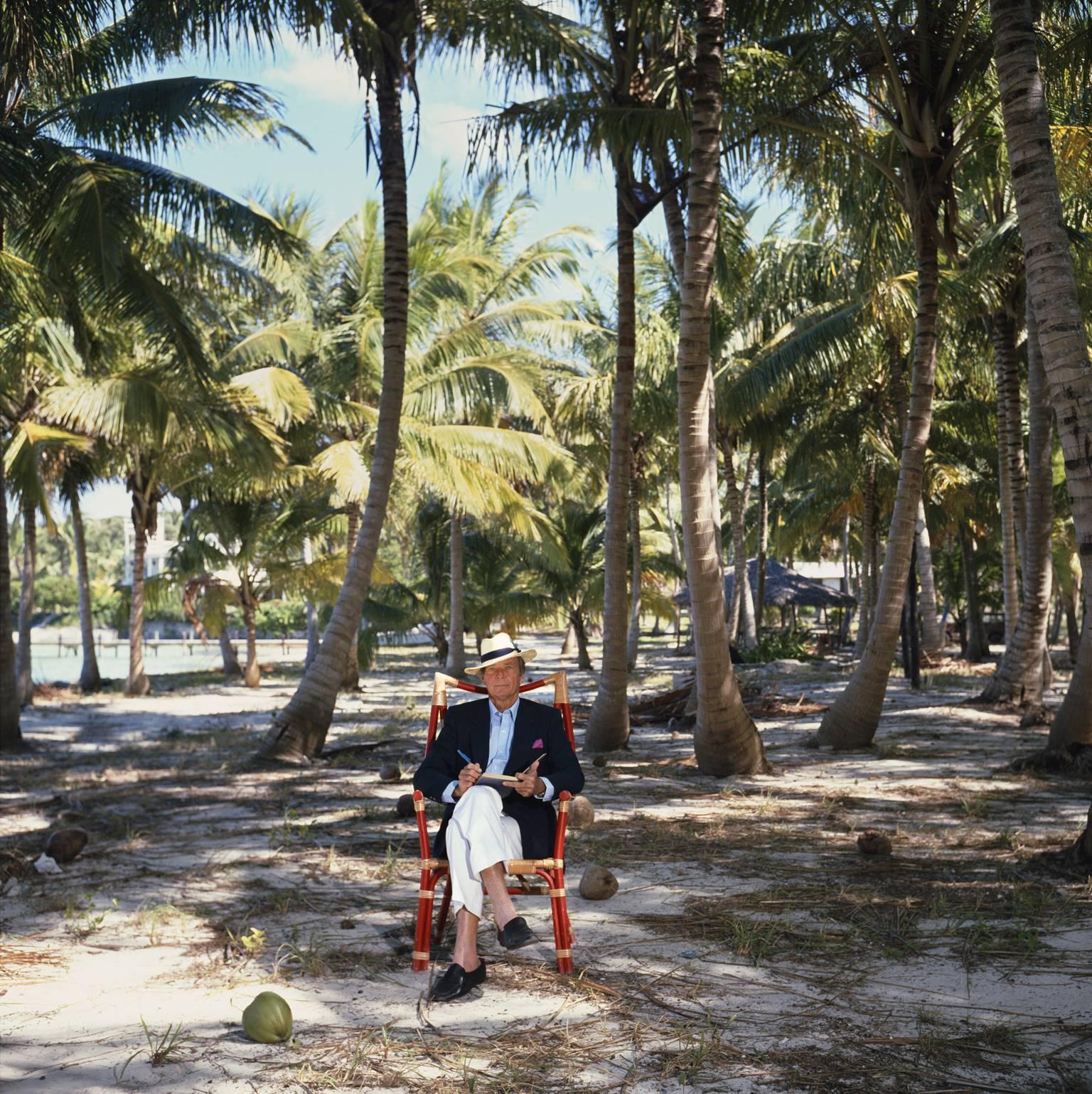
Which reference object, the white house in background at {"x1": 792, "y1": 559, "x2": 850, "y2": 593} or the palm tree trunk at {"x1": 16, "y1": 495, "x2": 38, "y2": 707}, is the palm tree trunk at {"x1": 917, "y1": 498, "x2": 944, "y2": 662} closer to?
the palm tree trunk at {"x1": 16, "y1": 495, "x2": 38, "y2": 707}

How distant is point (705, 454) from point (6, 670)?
308 inches

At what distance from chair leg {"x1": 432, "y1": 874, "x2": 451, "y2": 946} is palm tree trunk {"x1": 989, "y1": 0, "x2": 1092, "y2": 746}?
10.8 feet

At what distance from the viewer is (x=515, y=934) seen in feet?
13.6

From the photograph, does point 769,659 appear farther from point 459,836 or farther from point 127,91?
point 459,836

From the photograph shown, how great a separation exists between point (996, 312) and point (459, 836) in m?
12.7

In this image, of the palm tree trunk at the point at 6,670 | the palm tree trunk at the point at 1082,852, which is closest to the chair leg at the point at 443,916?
the palm tree trunk at the point at 1082,852

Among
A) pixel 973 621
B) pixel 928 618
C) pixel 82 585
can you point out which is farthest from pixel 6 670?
pixel 973 621

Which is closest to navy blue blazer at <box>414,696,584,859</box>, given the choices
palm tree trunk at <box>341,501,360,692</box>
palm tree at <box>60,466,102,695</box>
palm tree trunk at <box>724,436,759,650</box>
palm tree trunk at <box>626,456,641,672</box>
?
palm tree trunk at <box>341,501,360,692</box>

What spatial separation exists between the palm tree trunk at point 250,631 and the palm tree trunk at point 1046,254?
1947cm

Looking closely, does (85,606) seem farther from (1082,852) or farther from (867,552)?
(1082,852)

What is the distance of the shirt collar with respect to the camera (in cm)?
465

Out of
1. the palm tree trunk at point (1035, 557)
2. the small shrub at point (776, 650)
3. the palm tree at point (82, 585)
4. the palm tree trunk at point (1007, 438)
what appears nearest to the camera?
the palm tree trunk at point (1035, 557)

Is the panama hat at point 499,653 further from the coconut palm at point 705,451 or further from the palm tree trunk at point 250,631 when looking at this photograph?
the palm tree trunk at point 250,631

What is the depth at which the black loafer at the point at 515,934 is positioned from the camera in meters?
4.15
